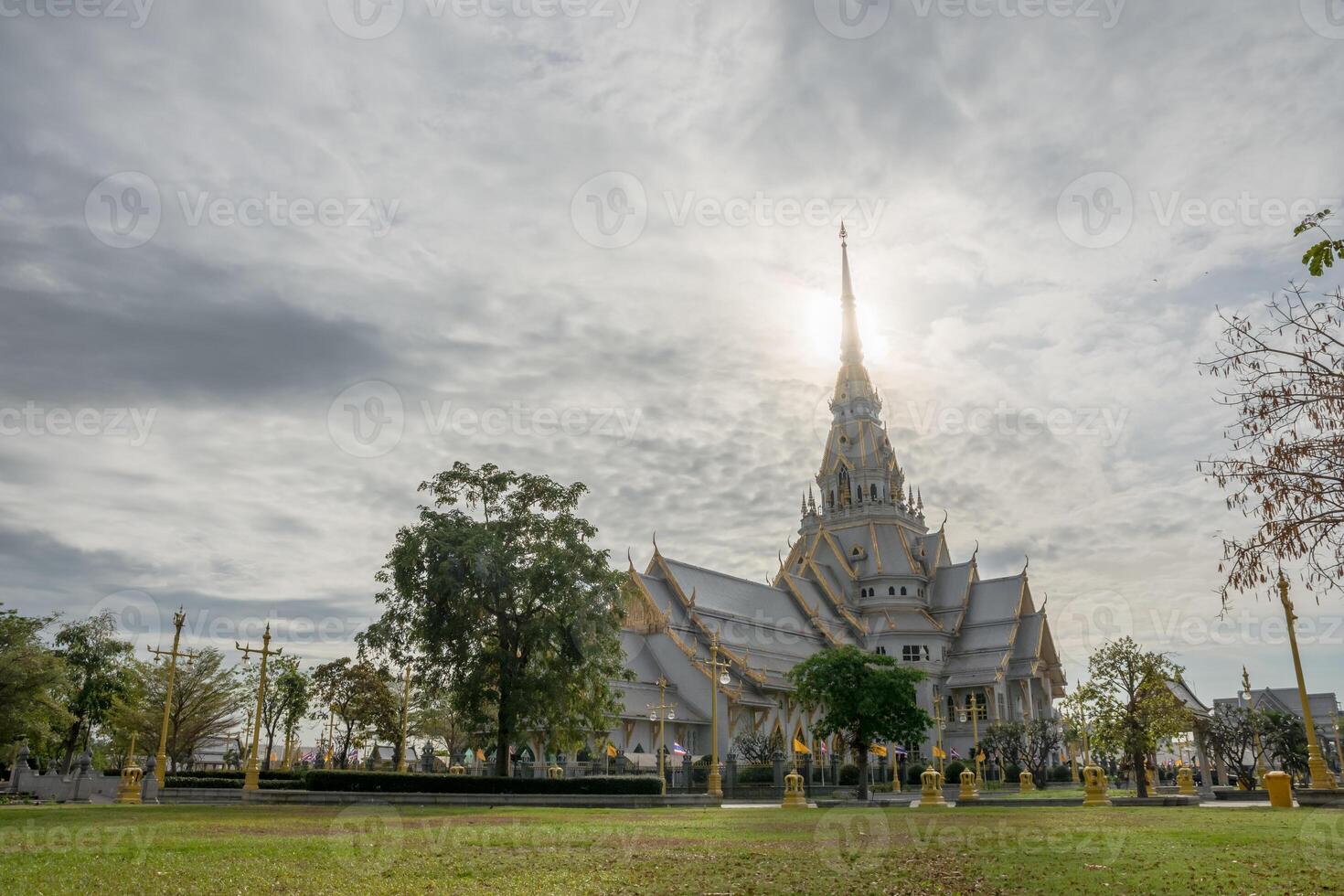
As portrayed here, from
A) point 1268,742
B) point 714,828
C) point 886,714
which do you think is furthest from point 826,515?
point 714,828

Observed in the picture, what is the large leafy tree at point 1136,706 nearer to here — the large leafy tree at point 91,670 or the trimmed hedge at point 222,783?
the trimmed hedge at point 222,783

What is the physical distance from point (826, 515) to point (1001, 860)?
243 feet

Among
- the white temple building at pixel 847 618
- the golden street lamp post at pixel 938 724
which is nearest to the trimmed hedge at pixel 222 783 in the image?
the white temple building at pixel 847 618

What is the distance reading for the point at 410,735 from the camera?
234 feet

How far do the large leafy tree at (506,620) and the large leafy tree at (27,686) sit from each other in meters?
13.5

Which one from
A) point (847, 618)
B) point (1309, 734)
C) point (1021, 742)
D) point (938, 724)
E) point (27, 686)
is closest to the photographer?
point (1309, 734)

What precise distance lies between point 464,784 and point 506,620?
19.1ft

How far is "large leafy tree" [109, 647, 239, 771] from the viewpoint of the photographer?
174 ft

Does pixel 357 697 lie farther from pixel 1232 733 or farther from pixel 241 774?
pixel 1232 733

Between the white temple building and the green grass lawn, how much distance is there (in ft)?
120

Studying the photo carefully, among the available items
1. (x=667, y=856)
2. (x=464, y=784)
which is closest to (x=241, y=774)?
(x=464, y=784)

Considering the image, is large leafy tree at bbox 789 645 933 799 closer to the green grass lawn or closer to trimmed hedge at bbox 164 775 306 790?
trimmed hedge at bbox 164 775 306 790

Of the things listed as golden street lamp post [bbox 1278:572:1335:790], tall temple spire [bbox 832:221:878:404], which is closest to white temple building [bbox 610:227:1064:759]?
tall temple spire [bbox 832:221:878:404]

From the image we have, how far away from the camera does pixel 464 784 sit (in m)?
30.5
